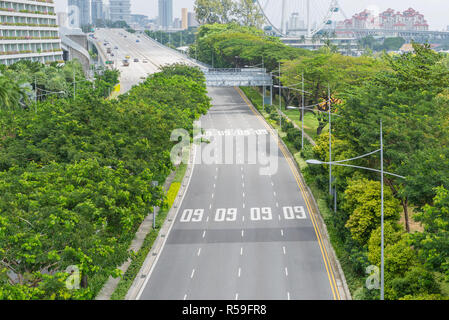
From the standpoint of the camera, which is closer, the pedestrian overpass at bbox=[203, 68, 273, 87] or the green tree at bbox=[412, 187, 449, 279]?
the green tree at bbox=[412, 187, 449, 279]

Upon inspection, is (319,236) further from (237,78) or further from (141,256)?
(237,78)

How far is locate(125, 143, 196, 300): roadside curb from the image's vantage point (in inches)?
1356

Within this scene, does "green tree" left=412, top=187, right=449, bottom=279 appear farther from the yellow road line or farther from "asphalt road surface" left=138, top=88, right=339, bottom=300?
"asphalt road surface" left=138, top=88, right=339, bottom=300

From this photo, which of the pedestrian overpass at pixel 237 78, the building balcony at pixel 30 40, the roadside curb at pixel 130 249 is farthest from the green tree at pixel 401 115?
the building balcony at pixel 30 40

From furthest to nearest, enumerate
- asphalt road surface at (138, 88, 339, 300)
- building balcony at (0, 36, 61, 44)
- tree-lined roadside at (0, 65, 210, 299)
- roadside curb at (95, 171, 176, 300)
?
building balcony at (0, 36, 61, 44) < asphalt road surface at (138, 88, 339, 300) < roadside curb at (95, 171, 176, 300) < tree-lined roadside at (0, 65, 210, 299)

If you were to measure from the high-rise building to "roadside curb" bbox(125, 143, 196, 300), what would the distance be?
5699 cm

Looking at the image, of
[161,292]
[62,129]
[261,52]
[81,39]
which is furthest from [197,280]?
[81,39]

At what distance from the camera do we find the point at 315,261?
39.4 meters

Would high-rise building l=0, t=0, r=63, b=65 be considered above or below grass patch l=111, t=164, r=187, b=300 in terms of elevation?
above

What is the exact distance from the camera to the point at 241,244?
139ft

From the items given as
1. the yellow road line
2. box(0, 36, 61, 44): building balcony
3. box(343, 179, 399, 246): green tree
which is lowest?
the yellow road line

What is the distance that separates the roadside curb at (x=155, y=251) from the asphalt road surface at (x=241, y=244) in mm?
337

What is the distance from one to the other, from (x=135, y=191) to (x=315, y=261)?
13906 millimetres

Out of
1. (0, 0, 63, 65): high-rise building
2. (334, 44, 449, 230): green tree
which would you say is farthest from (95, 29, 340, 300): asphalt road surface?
(0, 0, 63, 65): high-rise building
